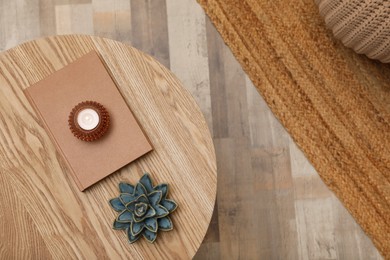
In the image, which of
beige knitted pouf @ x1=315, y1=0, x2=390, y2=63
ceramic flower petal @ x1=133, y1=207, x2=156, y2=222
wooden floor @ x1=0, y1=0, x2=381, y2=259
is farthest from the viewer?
wooden floor @ x1=0, y1=0, x2=381, y2=259

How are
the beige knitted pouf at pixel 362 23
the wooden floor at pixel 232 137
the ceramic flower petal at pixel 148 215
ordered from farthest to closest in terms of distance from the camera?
the wooden floor at pixel 232 137
the beige knitted pouf at pixel 362 23
the ceramic flower petal at pixel 148 215

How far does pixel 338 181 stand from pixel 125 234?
697 millimetres

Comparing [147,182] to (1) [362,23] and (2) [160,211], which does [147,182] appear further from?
(1) [362,23]

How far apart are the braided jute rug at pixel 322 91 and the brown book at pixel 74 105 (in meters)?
0.55

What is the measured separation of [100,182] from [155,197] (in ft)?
0.40

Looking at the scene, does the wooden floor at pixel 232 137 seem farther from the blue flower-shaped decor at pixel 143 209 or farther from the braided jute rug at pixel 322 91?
the blue flower-shaped decor at pixel 143 209

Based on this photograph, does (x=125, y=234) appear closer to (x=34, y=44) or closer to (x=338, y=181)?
(x=34, y=44)

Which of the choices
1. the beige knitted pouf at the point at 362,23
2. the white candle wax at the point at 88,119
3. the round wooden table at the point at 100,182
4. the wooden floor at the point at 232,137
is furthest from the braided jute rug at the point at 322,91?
the white candle wax at the point at 88,119

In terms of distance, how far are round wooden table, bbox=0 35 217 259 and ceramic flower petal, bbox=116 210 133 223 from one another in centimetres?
2

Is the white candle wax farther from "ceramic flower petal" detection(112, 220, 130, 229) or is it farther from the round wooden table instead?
"ceramic flower petal" detection(112, 220, 130, 229)

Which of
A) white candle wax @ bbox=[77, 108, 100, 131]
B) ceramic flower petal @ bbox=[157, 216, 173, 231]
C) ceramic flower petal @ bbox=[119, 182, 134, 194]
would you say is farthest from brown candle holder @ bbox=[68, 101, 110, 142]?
ceramic flower petal @ bbox=[157, 216, 173, 231]

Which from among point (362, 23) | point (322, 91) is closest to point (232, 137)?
point (322, 91)

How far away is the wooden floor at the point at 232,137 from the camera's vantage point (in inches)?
54.7

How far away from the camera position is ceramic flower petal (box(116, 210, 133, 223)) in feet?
3.21
